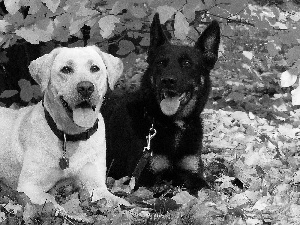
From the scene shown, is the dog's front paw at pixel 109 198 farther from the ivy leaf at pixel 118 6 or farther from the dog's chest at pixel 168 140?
the ivy leaf at pixel 118 6

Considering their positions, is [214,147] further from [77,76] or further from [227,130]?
[77,76]

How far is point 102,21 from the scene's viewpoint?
174 inches

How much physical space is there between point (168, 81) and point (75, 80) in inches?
38.0

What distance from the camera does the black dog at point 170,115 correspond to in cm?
479

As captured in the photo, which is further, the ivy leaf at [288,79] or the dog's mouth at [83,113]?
the ivy leaf at [288,79]

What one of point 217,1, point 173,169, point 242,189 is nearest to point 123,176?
point 173,169

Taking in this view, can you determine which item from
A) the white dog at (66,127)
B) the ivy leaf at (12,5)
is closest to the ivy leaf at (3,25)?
the ivy leaf at (12,5)

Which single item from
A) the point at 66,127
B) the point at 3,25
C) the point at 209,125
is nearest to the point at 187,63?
the point at 66,127

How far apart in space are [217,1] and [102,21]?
1.34 meters

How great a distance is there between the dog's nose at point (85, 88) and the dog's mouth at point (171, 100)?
955 millimetres

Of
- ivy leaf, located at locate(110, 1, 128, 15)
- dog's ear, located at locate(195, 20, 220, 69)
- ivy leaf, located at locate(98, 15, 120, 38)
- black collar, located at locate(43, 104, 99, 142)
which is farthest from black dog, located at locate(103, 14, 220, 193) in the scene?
black collar, located at locate(43, 104, 99, 142)

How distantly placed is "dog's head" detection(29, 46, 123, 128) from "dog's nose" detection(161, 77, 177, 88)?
60 centimetres

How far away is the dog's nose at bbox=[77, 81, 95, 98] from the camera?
12.9ft

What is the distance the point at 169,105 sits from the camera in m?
4.79
